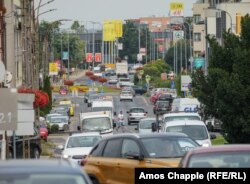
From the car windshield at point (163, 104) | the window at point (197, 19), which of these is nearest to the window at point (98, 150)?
the car windshield at point (163, 104)

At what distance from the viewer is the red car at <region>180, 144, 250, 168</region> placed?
14914 millimetres

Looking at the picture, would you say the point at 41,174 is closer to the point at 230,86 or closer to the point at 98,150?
the point at 98,150

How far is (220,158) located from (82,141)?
1866 centimetres

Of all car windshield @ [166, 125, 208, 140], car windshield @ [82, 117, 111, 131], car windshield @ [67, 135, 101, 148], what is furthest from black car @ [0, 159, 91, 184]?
car windshield @ [82, 117, 111, 131]

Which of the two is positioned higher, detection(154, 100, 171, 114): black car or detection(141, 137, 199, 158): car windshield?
detection(141, 137, 199, 158): car windshield

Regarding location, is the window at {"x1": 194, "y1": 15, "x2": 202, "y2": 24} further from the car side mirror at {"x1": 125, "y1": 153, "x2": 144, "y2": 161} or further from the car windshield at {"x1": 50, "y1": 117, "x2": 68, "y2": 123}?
the car side mirror at {"x1": 125, "y1": 153, "x2": 144, "y2": 161}

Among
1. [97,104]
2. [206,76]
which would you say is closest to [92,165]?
[206,76]

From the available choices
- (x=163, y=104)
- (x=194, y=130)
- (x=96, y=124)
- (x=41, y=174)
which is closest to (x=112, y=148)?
(x=41, y=174)

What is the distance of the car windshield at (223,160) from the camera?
48.8 ft

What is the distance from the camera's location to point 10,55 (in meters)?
77.2

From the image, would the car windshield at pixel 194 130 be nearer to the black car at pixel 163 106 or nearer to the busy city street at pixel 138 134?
the busy city street at pixel 138 134

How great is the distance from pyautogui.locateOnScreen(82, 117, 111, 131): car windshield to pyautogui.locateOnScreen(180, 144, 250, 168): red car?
3002 cm

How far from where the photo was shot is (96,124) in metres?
46.5

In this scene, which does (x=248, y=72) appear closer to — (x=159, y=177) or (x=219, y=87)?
(x=219, y=87)
